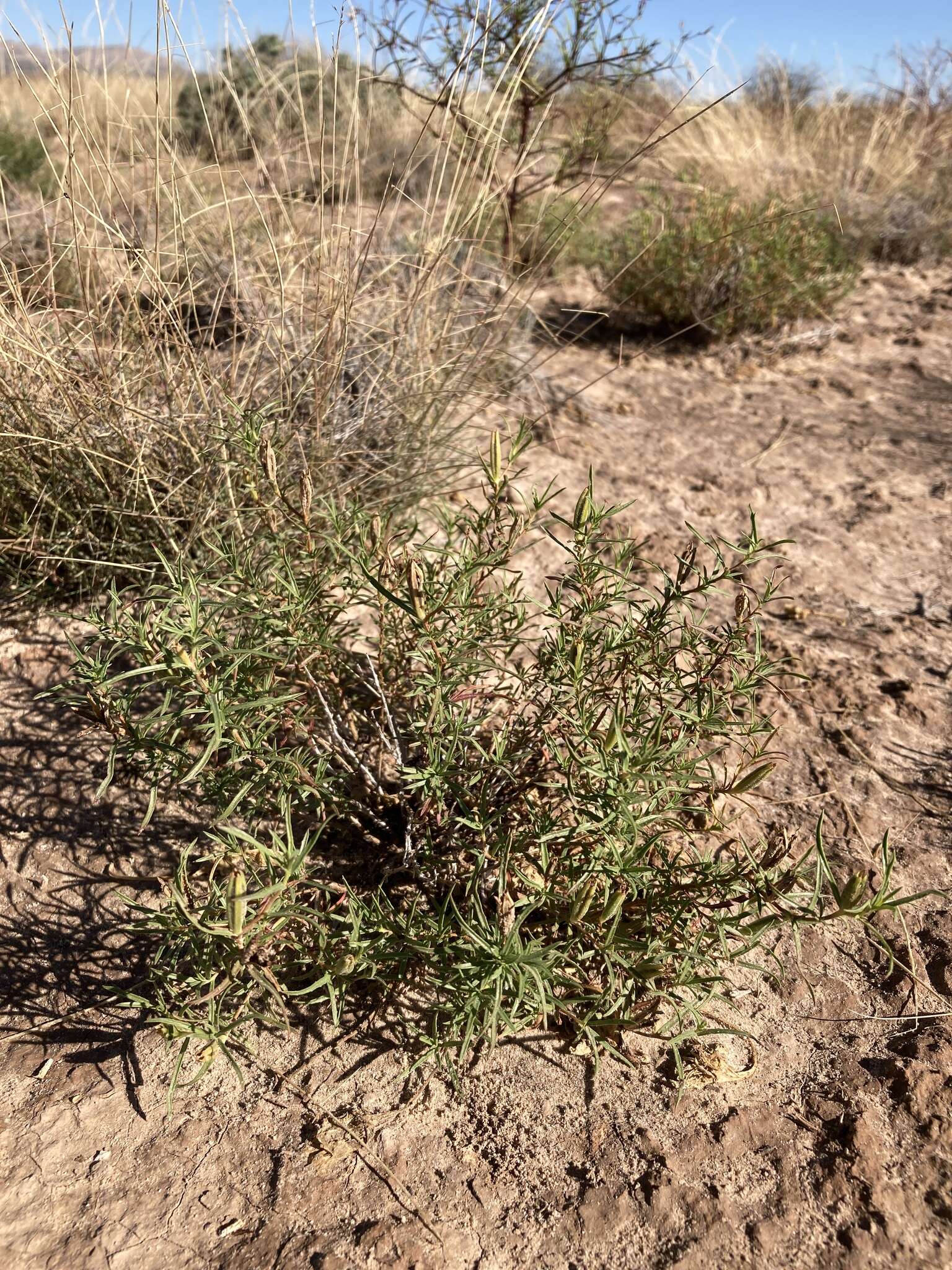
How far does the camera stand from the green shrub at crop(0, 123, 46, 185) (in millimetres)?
5801

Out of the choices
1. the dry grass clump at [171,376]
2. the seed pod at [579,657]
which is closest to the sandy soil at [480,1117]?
the dry grass clump at [171,376]

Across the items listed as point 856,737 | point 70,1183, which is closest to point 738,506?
point 856,737

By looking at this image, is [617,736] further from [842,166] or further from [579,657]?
[842,166]

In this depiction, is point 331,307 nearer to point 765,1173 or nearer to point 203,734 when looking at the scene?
point 203,734

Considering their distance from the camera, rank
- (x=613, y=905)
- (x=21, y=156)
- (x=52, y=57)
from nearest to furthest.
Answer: (x=613, y=905) < (x=52, y=57) < (x=21, y=156)

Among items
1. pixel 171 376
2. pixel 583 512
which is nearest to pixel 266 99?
pixel 171 376

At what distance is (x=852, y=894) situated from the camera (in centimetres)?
120

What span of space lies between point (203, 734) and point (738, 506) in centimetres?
230

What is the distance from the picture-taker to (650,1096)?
1487mm

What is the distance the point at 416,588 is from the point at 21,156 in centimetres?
615

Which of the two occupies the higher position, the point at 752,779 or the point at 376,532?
the point at 376,532

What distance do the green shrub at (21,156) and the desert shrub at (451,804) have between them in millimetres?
5419

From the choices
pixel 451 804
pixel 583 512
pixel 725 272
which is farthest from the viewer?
pixel 725 272

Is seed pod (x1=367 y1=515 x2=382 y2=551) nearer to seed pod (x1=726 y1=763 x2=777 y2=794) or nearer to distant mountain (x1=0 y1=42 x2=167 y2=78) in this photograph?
seed pod (x1=726 y1=763 x2=777 y2=794)
